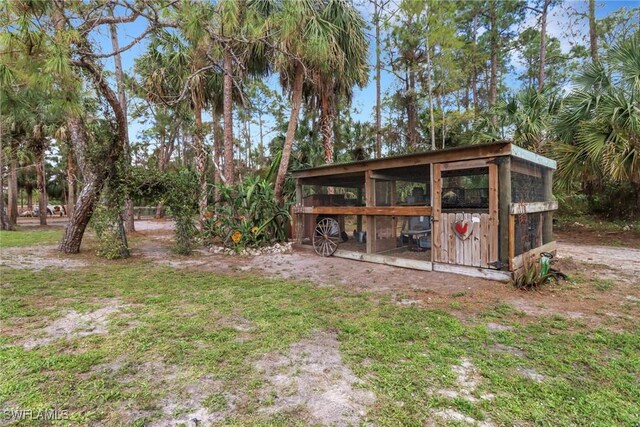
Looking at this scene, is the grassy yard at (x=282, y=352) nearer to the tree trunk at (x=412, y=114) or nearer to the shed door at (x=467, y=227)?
the shed door at (x=467, y=227)

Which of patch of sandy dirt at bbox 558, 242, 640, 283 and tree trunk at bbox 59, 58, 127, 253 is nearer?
patch of sandy dirt at bbox 558, 242, 640, 283

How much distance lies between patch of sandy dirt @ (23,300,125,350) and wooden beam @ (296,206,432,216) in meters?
4.65

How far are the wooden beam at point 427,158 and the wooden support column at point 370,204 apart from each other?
25 centimetres

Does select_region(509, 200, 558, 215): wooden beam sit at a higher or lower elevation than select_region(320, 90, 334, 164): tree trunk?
lower

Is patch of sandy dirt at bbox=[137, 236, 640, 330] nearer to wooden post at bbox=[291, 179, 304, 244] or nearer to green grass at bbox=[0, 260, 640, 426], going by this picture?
green grass at bbox=[0, 260, 640, 426]

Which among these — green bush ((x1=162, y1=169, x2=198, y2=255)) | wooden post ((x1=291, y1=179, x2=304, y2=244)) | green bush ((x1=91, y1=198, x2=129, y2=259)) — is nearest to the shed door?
wooden post ((x1=291, y1=179, x2=304, y2=244))

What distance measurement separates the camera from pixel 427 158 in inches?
220

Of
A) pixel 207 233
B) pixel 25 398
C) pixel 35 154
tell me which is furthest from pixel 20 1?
pixel 35 154

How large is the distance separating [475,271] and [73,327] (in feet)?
17.9

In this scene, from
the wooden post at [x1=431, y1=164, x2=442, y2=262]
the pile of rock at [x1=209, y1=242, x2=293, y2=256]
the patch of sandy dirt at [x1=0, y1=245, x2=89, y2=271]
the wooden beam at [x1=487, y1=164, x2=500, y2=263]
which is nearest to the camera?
the wooden beam at [x1=487, y1=164, x2=500, y2=263]

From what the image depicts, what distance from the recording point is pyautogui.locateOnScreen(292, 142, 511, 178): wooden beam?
187 inches

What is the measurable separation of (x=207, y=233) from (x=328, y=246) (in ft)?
11.9

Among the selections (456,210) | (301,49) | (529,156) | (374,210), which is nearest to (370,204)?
(374,210)

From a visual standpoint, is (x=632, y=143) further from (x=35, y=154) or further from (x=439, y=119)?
(x=35, y=154)
